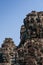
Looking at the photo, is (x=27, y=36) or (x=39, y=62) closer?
(x=39, y=62)

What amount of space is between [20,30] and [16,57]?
1013 inches

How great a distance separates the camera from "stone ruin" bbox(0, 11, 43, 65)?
10288 cm

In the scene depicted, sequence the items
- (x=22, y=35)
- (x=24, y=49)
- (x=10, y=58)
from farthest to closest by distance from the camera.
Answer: (x=22, y=35) → (x=10, y=58) → (x=24, y=49)

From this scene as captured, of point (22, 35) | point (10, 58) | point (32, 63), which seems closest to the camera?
point (32, 63)

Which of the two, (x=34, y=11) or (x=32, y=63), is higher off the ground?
(x=34, y=11)

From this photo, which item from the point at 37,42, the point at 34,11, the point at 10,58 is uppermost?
the point at 34,11

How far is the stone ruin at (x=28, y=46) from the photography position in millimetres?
102875

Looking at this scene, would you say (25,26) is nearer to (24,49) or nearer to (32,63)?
(24,49)

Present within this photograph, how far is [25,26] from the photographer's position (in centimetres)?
12756

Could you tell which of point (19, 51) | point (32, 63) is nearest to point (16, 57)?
point (19, 51)

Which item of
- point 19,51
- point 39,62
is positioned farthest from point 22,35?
point 39,62

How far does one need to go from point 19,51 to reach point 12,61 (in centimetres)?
604

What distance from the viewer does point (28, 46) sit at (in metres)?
108

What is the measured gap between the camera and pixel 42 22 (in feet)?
400
